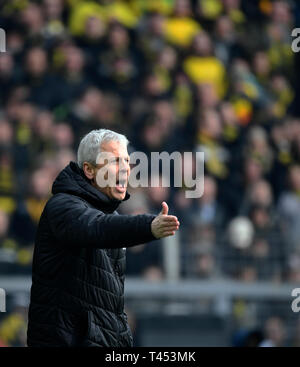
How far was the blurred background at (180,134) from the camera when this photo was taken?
7.52m

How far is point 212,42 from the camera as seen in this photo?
9.84 meters

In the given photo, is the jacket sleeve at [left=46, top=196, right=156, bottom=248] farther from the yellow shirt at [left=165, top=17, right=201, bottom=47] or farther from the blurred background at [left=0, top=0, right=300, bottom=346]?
the yellow shirt at [left=165, top=17, right=201, bottom=47]

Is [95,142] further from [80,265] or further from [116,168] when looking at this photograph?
[80,265]

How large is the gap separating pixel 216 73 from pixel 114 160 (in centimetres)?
583

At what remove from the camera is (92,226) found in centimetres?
364

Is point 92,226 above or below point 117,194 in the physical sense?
below

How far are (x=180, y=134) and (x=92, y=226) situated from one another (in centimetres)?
522

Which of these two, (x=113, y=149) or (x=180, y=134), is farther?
(x=180, y=134)

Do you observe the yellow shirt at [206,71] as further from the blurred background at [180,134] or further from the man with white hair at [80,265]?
the man with white hair at [80,265]

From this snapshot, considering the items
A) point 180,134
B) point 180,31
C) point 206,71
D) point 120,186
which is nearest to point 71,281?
point 120,186

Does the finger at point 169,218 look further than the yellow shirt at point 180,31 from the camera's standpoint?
No

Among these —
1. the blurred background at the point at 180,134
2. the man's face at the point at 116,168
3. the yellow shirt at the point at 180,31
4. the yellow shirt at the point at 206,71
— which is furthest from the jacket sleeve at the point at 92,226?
the yellow shirt at the point at 180,31
